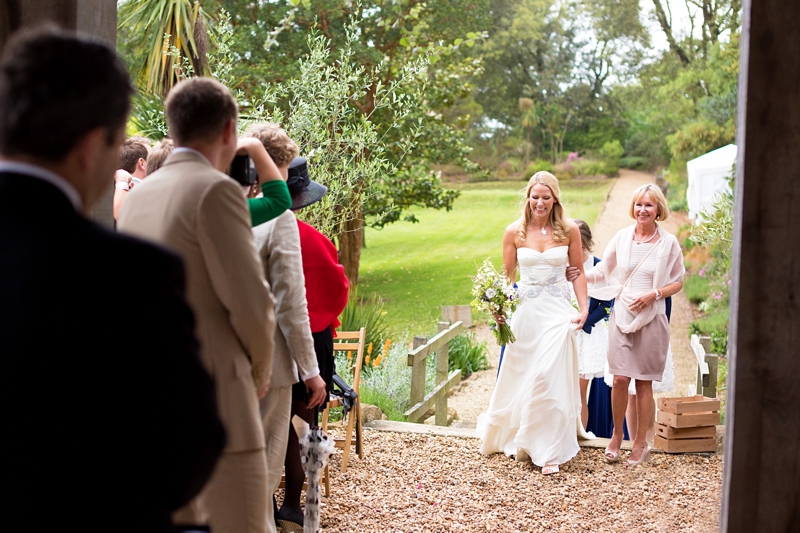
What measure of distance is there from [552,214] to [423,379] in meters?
2.45

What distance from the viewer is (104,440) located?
1.35 m

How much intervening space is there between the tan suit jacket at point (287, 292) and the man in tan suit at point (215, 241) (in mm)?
854

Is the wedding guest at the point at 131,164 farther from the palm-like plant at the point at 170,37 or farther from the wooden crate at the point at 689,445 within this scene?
the palm-like plant at the point at 170,37

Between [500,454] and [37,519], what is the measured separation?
4.95m

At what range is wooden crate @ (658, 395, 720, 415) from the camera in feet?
19.1

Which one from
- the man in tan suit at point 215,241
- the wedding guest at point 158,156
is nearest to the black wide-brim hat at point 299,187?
the wedding guest at point 158,156

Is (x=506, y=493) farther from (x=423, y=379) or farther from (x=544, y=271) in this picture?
(x=423, y=379)

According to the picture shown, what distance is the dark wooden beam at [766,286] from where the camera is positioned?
2383mm

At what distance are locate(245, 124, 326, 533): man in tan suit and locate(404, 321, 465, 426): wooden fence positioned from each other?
3857mm

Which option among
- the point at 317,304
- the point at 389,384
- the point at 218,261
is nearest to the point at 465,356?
the point at 389,384

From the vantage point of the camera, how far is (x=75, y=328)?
4.32ft

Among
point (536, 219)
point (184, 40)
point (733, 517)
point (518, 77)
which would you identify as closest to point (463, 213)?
point (518, 77)

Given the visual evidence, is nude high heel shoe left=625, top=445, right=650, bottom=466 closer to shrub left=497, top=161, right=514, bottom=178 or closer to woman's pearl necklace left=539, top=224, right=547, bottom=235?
woman's pearl necklace left=539, top=224, right=547, bottom=235

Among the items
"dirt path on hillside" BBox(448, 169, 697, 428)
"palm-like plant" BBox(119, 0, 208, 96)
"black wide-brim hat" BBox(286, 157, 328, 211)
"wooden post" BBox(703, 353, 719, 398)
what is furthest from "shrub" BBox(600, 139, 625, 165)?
"black wide-brim hat" BBox(286, 157, 328, 211)
